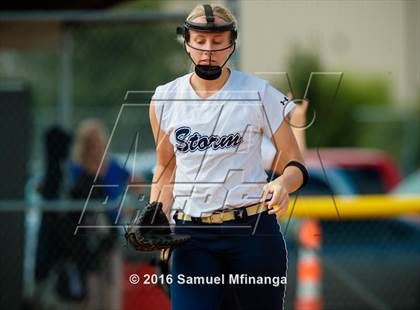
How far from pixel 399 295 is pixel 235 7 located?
3342mm

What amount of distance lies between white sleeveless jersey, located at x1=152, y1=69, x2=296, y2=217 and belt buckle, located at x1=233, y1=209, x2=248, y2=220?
0.09ft

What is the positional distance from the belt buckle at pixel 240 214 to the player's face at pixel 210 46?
67cm

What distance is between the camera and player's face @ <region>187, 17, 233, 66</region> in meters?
4.28

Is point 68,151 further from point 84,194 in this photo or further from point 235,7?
point 235,7

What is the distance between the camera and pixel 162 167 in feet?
14.7

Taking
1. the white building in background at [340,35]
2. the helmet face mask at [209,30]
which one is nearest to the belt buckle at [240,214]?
the helmet face mask at [209,30]

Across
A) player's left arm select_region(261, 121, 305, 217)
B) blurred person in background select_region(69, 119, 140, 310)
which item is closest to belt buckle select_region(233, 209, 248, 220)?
player's left arm select_region(261, 121, 305, 217)

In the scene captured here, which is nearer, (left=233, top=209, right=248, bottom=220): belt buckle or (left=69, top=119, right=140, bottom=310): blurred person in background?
(left=233, top=209, right=248, bottom=220): belt buckle

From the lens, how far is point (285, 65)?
14.4 metres

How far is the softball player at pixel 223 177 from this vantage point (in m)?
4.23

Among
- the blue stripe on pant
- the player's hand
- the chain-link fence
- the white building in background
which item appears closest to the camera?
the player's hand

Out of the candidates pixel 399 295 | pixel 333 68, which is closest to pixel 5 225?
pixel 399 295

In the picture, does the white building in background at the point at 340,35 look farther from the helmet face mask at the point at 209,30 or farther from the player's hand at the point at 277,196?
the player's hand at the point at 277,196

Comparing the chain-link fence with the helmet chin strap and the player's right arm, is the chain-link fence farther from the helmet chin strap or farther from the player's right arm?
the helmet chin strap
